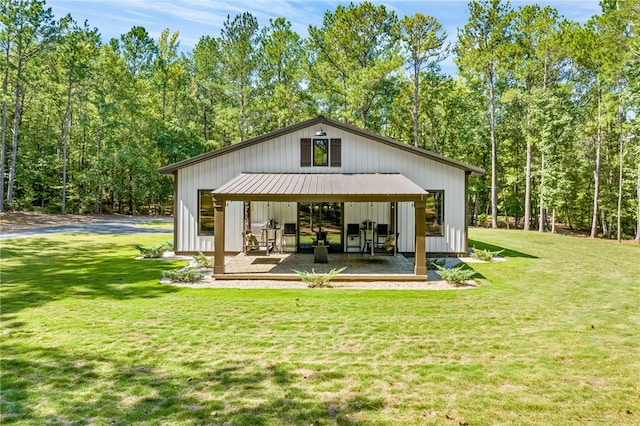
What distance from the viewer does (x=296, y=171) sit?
1314 cm

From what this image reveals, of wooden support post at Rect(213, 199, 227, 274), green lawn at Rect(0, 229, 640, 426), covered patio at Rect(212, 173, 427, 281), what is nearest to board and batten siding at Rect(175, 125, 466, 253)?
covered patio at Rect(212, 173, 427, 281)

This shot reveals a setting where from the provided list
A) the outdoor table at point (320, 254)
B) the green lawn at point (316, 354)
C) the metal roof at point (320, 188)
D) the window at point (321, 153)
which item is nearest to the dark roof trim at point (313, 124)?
the window at point (321, 153)

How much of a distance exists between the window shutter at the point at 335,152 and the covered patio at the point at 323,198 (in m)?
0.83

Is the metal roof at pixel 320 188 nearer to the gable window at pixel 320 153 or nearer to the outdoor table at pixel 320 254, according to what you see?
the gable window at pixel 320 153

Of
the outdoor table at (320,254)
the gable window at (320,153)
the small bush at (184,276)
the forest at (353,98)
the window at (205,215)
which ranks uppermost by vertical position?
the forest at (353,98)

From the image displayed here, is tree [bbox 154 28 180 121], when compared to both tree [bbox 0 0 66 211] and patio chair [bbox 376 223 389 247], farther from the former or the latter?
patio chair [bbox 376 223 389 247]

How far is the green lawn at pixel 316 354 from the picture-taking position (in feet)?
11.9

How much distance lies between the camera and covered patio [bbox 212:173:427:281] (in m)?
9.47

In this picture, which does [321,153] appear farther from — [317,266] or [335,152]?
[317,266]

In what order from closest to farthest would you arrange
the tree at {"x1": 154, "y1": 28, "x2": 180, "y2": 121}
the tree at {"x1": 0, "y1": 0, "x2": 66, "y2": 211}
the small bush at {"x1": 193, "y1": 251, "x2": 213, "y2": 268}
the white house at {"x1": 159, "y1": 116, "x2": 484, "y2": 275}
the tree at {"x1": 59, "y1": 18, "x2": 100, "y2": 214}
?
the small bush at {"x1": 193, "y1": 251, "x2": 213, "y2": 268} → the white house at {"x1": 159, "y1": 116, "x2": 484, "y2": 275} → the tree at {"x1": 0, "y1": 0, "x2": 66, "y2": 211} → the tree at {"x1": 59, "y1": 18, "x2": 100, "y2": 214} → the tree at {"x1": 154, "y1": 28, "x2": 180, "y2": 121}

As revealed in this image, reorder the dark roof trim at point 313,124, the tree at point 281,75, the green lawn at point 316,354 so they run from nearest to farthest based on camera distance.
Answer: the green lawn at point 316,354
the dark roof trim at point 313,124
the tree at point 281,75

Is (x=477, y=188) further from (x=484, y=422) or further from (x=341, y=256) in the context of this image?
(x=484, y=422)

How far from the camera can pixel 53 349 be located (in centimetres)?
502

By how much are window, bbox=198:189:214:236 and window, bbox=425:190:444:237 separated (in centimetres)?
756
